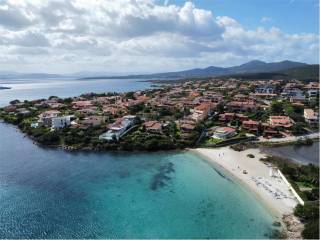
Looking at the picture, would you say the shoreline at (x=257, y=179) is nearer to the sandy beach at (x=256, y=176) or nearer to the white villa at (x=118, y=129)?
the sandy beach at (x=256, y=176)

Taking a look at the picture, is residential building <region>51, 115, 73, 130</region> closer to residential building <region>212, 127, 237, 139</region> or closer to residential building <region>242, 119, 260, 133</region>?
residential building <region>212, 127, 237, 139</region>

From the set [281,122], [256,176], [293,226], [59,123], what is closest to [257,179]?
[256,176]

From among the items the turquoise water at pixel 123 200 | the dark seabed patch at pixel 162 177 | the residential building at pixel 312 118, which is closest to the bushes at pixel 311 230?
the turquoise water at pixel 123 200

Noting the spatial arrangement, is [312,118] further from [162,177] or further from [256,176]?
[162,177]

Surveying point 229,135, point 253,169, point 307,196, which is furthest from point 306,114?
point 307,196

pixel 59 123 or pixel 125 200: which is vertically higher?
pixel 59 123

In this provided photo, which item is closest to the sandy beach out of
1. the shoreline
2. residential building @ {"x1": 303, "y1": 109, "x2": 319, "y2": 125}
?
the shoreline
